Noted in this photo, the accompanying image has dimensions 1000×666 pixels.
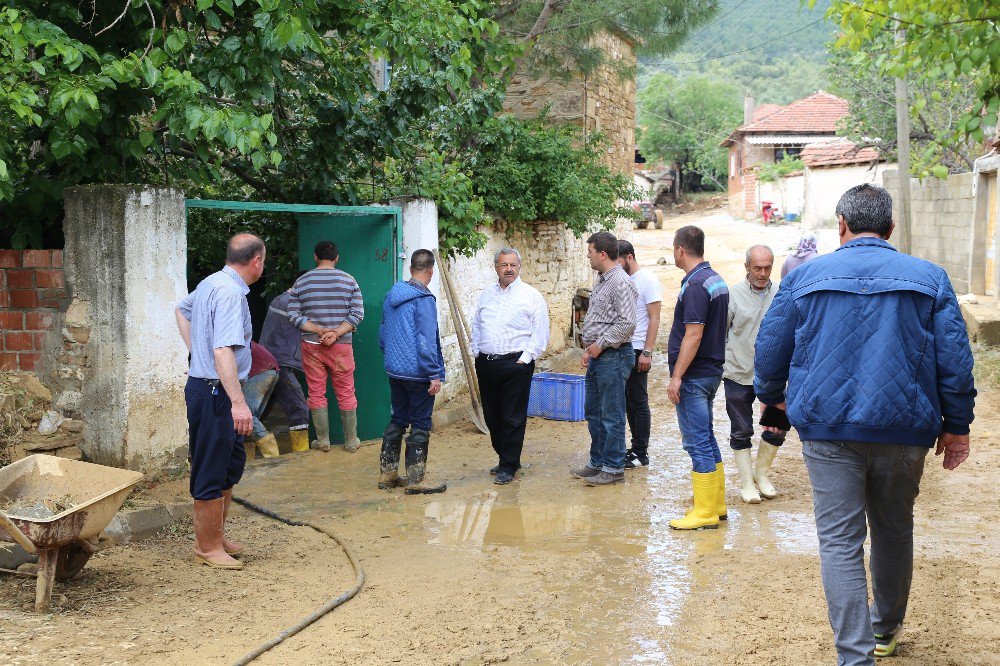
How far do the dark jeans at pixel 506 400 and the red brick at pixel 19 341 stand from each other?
10.4ft

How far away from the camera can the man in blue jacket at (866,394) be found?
3.63 meters

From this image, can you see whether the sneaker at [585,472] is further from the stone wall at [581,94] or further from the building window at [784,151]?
the building window at [784,151]

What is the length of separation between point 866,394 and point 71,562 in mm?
3805

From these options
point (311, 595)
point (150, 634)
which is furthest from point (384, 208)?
point (150, 634)

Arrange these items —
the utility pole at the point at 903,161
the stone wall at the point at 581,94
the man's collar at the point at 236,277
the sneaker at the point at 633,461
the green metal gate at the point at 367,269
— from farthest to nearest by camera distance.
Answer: the utility pole at the point at 903,161
the stone wall at the point at 581,94
the green metal gate at the point at 367,269
the sneaker at the point at 633,461
the man's collar at the point at 236,277

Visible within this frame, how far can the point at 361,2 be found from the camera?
7.18 meters

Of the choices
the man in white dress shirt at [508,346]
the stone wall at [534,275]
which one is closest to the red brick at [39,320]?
the man in white dress shirt at [508,346]

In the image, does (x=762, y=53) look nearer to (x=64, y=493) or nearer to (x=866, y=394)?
(x=64, y=493)

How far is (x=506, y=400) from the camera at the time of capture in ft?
24.8

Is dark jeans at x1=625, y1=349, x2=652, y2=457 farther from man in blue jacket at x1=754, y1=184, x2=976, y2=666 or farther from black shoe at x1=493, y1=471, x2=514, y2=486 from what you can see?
man in blue jacket at x1=754, y1=184, x2=976, y2=666

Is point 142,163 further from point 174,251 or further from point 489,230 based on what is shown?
point 489,230

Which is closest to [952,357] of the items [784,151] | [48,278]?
[48,278]

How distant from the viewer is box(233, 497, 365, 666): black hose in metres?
4.20

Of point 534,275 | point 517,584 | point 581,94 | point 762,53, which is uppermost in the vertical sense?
point 762,53
